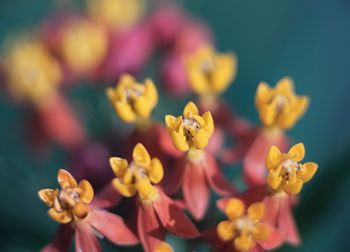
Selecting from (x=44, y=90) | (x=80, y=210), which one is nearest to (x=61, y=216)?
(x=80, y=210)

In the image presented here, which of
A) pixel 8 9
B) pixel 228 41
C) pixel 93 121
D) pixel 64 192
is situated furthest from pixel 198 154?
pixel 8 9

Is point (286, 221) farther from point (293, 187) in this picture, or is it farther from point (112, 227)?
point (112, 227)

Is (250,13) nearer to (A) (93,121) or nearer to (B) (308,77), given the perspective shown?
(B) (308,77)

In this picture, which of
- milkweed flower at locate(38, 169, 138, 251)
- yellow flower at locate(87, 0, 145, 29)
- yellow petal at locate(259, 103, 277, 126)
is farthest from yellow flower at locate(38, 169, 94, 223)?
yellow flower at locate(87, 0, 145, 29)

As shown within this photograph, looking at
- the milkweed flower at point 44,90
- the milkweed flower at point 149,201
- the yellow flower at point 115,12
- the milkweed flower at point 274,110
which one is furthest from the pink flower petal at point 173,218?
the yellow flower at point 115,12

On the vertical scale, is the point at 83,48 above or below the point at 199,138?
above
